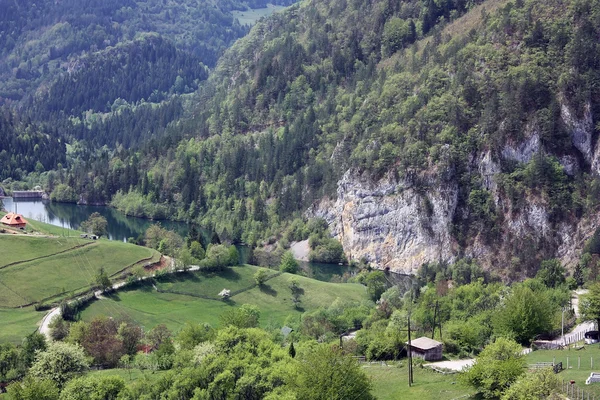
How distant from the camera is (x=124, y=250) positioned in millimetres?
177250

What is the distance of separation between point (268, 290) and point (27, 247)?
42.3 m

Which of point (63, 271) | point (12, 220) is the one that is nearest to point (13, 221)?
point (12, 220)

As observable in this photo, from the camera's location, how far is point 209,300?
163 metres

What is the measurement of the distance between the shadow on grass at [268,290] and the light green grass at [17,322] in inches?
1660

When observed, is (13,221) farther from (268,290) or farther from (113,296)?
(268,290)

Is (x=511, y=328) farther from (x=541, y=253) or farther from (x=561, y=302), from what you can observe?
(x=541, y=253)

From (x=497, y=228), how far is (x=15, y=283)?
93754 mm

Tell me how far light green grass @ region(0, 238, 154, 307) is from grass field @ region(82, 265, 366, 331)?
8313mm

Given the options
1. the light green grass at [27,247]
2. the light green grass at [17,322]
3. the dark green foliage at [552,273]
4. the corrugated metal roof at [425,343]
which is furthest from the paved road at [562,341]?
the light green grass at [27,247]

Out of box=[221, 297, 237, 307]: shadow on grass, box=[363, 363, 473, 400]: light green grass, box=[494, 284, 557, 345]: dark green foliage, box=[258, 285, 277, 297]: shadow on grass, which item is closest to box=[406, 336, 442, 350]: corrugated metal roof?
box=[363, 363, 473, 400]: light green grass

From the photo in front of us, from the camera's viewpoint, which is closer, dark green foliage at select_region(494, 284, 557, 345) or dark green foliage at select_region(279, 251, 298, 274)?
dark green foliage at select_region(494, 284, 557, 345)

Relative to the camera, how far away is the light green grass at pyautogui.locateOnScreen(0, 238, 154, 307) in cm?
15136

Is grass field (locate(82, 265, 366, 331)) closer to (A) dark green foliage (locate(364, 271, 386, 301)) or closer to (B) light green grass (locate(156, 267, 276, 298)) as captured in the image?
(B) light green grass (locate(156, 267, 276, 298))

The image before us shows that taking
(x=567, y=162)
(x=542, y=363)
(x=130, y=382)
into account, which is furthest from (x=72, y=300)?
(x=567, y=162)
